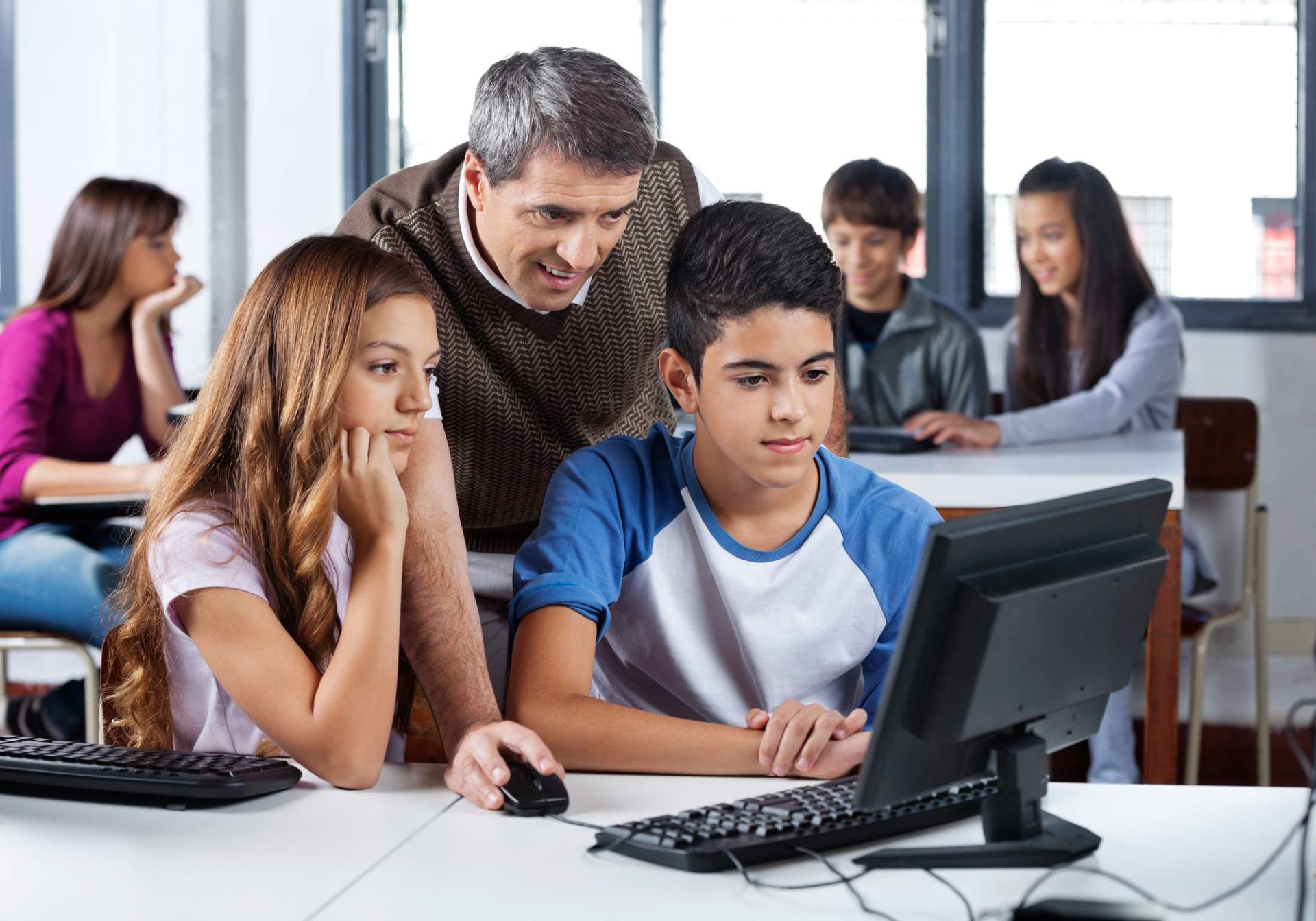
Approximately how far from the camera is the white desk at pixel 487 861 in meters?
0.90

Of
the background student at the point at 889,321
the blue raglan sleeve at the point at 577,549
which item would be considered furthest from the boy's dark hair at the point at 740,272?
the background student at the point at 889,321

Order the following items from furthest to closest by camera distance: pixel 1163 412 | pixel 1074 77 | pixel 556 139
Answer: pixel 1074 77 → pixel 1163 412 → pixel 556 139

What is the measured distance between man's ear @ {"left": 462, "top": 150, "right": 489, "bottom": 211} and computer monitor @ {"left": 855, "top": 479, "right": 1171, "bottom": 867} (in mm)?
825

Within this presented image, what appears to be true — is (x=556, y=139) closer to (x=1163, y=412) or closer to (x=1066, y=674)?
(x=1066, y=674)

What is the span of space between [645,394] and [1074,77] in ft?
7.71

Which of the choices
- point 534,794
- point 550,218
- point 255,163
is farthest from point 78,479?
point 534,794

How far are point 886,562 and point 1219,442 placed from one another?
2.15m

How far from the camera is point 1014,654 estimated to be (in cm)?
95

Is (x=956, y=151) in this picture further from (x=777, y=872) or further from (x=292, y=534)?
(x=777, y=872)

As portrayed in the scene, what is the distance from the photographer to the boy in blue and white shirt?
147cm

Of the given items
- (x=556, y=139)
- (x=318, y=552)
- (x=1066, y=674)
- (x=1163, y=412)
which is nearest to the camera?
(x=1066, y=674)

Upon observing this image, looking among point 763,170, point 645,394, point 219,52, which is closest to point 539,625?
point 645,394

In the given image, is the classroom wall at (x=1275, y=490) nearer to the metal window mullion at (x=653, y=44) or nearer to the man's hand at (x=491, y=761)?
the metal window mullion at (x=653, y=44)

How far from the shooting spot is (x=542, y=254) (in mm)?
1569
